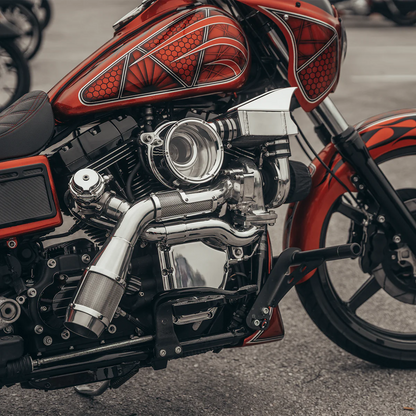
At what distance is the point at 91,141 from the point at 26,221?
35 cm

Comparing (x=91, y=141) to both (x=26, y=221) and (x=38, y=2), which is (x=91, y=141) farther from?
(x=38, y=2)

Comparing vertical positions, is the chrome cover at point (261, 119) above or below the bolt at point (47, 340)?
above

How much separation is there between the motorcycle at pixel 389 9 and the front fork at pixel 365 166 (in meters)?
10.5

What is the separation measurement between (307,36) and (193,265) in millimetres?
902

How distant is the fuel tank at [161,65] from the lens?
2146mm

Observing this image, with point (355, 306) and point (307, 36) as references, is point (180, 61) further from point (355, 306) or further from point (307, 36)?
point (355, 306)

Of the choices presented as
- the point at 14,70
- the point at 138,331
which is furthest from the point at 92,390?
the point at 14,70

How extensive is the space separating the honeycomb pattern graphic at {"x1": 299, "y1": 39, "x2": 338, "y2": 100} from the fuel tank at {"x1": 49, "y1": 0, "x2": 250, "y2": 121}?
25cm

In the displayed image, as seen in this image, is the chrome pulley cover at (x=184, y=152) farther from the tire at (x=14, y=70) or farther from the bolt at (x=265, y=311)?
the tire at (x=14, y=70)

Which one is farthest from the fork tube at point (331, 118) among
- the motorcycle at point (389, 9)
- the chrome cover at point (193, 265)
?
the motorcycle at point (389, 9)

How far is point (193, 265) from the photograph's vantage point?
2.28 metres

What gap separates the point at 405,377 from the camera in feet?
9.18

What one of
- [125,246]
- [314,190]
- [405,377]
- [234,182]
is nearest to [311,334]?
[405,377]

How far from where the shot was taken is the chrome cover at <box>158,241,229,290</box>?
2246 millimetres
